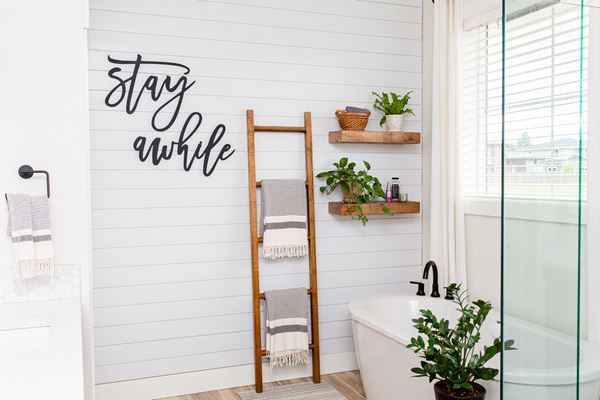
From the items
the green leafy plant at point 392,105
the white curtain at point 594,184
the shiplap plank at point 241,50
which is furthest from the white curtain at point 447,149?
the white curtain at point 594,184

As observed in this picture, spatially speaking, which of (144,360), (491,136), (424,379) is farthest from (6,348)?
(491,136)

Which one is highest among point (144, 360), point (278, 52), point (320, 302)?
point (278, 52)

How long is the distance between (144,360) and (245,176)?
4.00ft

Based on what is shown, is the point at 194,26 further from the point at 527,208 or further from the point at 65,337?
the point at 527,208

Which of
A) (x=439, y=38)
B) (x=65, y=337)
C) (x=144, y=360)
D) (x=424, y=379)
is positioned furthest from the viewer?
(x=439, y=38)

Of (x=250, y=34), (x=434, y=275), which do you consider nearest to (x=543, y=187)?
(x=434, y=275)

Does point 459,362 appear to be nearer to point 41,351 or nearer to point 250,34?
point 41,351

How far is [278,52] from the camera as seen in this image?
3.67 meters

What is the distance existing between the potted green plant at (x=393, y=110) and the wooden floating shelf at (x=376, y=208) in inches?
19.4

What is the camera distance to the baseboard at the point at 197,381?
3.36 metres

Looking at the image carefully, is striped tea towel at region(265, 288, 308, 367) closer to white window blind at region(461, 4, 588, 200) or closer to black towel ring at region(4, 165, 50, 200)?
black towel ring at region(4, 165, 50, 200)

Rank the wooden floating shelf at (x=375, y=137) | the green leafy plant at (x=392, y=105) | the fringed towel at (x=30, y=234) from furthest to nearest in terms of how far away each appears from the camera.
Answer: the green leafy plant at (x=392, y=105), the wooden floating shelf at (x=375, y=137), the fringed towel at (x=30, y=234)

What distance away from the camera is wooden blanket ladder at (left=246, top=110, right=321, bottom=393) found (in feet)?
11.6

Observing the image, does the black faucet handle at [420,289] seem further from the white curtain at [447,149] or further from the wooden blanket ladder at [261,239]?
the wooden blanket ladder at [261,239]
